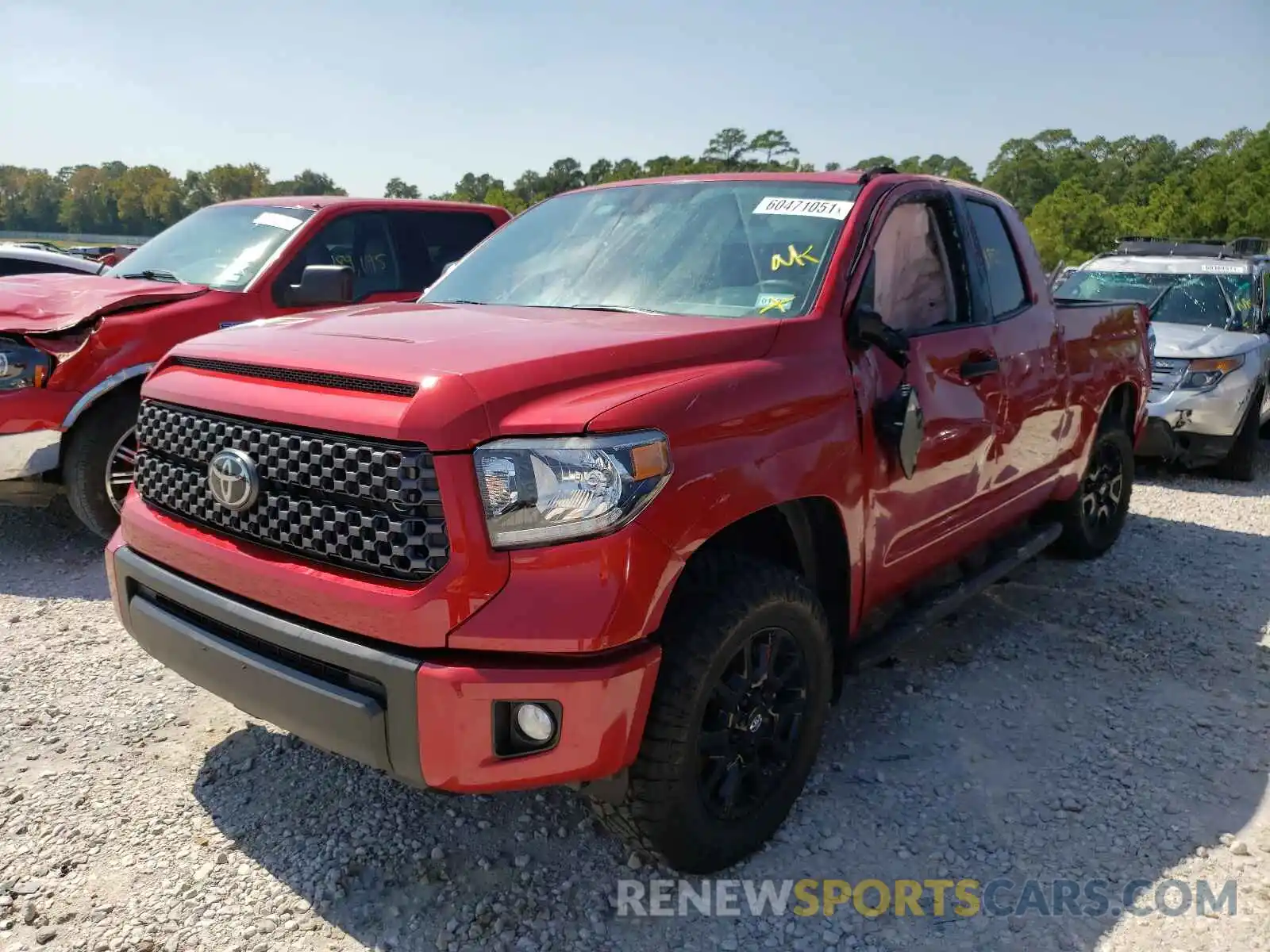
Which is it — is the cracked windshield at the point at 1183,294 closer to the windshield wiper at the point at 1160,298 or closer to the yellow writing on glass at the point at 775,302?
the windshield wiper at the point at 1160,298

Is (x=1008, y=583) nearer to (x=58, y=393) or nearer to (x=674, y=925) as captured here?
(x=674, y=925)

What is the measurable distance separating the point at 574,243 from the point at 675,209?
394 millimetres

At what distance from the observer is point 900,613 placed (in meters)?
3.45

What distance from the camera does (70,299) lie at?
500cm

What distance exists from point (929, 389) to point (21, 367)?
4.15m

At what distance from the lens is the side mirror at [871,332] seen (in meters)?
2.92

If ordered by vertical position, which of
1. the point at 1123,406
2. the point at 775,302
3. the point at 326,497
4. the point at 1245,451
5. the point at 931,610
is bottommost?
the point at 1245,451

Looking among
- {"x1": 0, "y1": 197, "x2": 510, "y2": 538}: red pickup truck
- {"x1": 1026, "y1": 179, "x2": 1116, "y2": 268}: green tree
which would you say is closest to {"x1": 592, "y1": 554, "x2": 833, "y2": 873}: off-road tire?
{"x1": 0, "y1": 197, "x2": 510, "y2": 538}: red pickup truck

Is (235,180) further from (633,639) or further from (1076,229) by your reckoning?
(633,639)

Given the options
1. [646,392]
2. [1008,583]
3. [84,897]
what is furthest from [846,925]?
[1008,583]

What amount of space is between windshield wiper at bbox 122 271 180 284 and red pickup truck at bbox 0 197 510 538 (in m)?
0.01

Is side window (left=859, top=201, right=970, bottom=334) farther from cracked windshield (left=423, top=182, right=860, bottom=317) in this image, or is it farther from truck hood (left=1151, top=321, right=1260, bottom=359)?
truck hood (left=1151, top=321, right=1260, bottom=359)

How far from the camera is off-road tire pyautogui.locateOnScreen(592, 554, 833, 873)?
2.31m

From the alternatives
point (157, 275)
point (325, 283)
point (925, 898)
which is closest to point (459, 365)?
point (925, 898)
